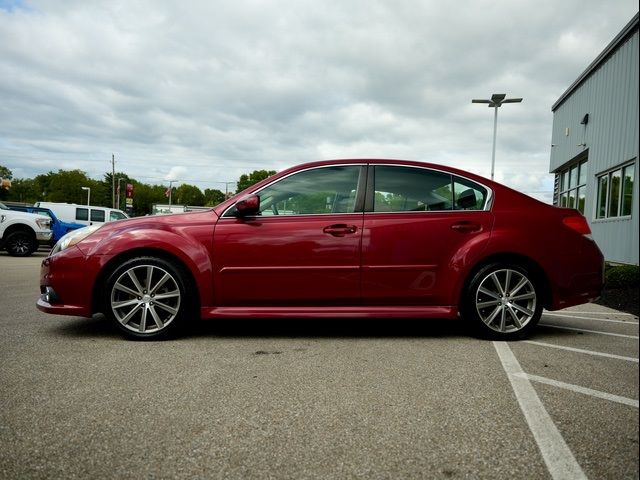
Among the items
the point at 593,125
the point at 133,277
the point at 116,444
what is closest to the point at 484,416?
the point at 116,444

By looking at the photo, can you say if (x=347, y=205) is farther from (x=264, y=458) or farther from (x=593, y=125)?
(x=593, y=125)

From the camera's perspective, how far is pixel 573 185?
61.2 ft

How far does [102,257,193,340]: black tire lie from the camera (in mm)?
4246

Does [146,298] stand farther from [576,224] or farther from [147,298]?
[576,224]

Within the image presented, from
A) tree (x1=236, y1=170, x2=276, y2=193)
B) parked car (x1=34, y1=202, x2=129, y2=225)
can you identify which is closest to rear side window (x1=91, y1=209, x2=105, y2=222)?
parked car (x1=34, y1=202, x2=129, y2=225)

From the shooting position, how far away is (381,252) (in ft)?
14.2

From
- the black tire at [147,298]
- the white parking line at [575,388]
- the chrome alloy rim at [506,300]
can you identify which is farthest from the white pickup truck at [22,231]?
the white parking line at [575,388]

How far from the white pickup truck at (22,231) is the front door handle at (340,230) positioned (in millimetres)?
14570

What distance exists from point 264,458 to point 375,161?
123 inches

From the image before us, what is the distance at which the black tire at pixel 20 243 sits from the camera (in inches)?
618

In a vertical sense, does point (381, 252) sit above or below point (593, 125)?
below

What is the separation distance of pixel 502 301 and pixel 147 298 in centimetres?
308

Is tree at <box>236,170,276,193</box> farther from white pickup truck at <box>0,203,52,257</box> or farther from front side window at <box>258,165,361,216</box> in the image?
front side window at <box>258,165,361,216</box>

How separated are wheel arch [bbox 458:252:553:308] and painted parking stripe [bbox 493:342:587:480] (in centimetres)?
103
